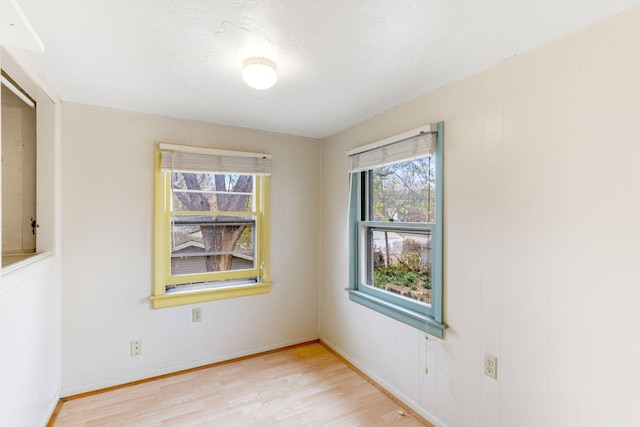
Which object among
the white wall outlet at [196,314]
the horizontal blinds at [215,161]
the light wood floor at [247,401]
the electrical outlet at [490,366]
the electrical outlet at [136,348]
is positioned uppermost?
the horizontal blinds at [215,161]

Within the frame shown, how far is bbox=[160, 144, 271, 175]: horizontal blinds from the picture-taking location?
257 cm

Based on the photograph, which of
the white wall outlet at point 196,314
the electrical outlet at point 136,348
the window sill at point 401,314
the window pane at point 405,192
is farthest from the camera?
the white wall outlet at point 196,314

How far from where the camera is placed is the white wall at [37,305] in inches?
58.6

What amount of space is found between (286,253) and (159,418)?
1.66 metres

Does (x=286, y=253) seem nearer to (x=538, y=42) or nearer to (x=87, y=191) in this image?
(x=87, y=191)

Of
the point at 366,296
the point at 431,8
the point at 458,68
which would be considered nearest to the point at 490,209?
the point at 458,68

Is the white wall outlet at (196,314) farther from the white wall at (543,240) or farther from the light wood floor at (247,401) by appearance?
the white wall at (543,240)

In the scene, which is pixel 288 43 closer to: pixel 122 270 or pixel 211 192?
pixel 211 192

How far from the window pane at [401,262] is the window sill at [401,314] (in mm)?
120

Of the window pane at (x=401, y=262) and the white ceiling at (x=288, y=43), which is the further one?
the window pane at (x=401, y=262)

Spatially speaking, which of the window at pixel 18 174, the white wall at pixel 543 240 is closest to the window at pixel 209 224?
the window at pixel 18 174

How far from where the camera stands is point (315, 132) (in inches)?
122

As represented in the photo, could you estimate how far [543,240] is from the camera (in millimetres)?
1481

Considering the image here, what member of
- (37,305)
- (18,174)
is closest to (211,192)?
(18,174)
